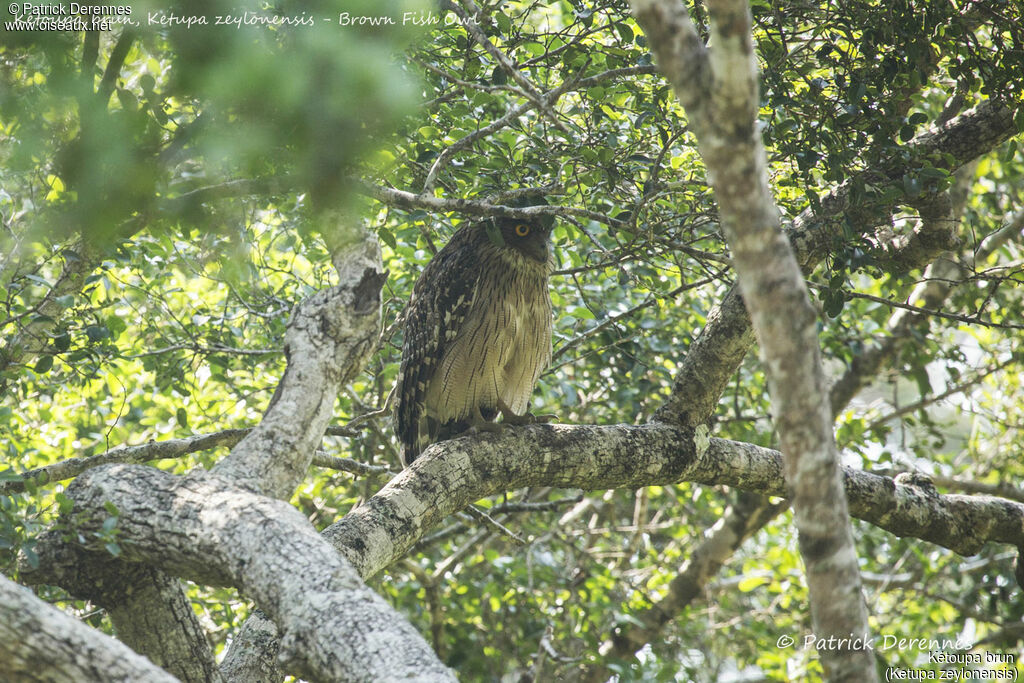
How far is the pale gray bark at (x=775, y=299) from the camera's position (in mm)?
1440

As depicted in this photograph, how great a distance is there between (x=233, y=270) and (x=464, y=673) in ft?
12.8

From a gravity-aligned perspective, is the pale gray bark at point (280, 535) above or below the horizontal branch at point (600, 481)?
below

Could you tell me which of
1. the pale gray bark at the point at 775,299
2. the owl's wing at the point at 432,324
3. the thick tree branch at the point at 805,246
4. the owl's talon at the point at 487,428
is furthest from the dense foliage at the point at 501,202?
the pale gray bark at the point at 775,299

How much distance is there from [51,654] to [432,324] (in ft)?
8.79

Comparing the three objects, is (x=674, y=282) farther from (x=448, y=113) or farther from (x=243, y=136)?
(x=243, y=136)

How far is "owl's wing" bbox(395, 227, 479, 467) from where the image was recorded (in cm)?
411

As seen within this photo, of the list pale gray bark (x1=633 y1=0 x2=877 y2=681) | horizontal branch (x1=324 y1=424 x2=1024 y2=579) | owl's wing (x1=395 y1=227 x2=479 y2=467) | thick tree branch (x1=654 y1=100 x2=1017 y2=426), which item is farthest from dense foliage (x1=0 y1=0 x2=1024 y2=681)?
horizontal branch (x1=324 y1=424 x2=1024 y2=579)

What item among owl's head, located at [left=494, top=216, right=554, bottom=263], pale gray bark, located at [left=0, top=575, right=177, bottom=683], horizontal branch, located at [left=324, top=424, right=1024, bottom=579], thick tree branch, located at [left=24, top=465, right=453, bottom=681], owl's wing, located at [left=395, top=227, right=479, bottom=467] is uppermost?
owl's head, located at [left=494, top=216, right=554, bottom=263]

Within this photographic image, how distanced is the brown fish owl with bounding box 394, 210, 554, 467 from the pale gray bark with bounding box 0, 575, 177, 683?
2514 mm

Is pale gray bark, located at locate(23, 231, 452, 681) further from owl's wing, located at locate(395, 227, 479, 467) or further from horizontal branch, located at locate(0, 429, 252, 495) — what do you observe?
owl's wing, located at locate(395, 227, 479, 467)

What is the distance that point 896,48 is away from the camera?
3107 millimetres

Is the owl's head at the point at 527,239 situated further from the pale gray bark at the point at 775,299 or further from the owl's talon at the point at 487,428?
the pale gray bark at the point at 775,299

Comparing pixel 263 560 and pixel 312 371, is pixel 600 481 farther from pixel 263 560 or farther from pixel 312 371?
pixel 263 560

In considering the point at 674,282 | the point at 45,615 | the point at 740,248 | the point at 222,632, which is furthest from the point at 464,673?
the point at 740,248
